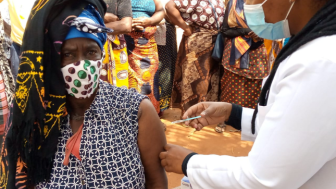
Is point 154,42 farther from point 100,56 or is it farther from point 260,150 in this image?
point 260,150

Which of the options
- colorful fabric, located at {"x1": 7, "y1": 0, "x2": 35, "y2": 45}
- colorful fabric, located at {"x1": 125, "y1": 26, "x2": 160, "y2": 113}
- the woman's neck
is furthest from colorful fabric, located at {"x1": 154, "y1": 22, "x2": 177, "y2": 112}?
the woman's neck

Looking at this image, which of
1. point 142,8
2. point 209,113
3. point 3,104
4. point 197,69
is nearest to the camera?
point 209,113

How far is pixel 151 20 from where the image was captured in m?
3.95

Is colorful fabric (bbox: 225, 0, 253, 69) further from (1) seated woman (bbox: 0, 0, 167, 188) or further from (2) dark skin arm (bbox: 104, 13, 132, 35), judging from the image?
(1) seated woman (bbox: 0, 0, 167, 188)

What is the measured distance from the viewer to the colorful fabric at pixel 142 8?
3900 mm

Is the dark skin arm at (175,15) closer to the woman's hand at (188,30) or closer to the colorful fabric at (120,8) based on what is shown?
the woman's hand at (188,30)

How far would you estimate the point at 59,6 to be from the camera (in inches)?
56.7

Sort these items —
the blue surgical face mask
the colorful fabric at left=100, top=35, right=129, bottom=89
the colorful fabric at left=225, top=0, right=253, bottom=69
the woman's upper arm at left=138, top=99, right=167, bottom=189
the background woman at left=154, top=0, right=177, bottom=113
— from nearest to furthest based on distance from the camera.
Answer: the blue surgical face mask → the woman's upper arm at left=138, top=99, right=167, bottom=189 → the colorful fabric at left=100, top=35, right=129, bottom=89 → the colorful fabric at left=225, top=0, right=253, bottom=69 → the background woman at left=154, top=0, right=177, bottom=113

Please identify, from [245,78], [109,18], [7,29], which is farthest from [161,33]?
[7,29]

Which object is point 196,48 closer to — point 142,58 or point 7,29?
point 142,58

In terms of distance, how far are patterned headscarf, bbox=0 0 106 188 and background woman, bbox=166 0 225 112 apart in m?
2.87

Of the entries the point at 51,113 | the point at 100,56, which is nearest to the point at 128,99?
the point at 100,56

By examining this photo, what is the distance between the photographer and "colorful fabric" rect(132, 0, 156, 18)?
390 centimetres

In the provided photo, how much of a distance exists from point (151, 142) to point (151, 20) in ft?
9.02
